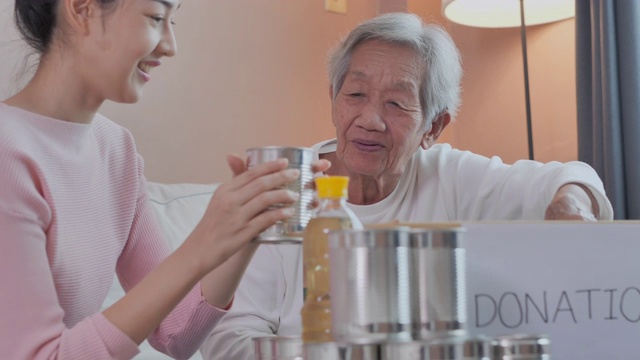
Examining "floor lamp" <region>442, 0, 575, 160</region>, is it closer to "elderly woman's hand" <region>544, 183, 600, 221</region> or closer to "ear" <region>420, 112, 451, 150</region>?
"ear" <region>420, 112, 451, 150</region>

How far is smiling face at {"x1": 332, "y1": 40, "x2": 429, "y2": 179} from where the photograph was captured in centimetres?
178

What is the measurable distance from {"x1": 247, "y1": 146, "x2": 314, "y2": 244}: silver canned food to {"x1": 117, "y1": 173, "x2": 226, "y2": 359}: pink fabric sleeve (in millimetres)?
350

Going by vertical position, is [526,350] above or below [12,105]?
below

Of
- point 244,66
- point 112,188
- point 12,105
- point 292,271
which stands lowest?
point 292,271

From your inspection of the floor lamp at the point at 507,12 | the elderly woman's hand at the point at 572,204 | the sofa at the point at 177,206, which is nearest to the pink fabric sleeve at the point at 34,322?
the elderly woman's hand at the point at 572,204

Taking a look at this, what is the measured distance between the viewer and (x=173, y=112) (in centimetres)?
286

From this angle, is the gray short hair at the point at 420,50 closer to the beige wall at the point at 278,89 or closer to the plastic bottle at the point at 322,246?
the plastic bottle at the point at 322,246

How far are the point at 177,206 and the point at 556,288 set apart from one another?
5.55 ft

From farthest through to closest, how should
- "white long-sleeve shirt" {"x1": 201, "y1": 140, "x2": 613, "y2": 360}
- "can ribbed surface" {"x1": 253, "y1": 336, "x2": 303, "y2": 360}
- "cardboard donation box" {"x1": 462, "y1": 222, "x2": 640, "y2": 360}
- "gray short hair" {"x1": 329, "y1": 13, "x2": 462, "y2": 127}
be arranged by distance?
"gray short hair" {"x1": 329, "y1": 13, "x2": 462, "y2": 127} → "white long-sleeve shirt" {"x1": 201, "y1": 140, "x2": 613, "y2": 360} → "cardboard donation box" {"x1": 462, "y1": 222, "x2": 640, "y2": 360} → "can ribbed surface" {"x1": 253, "y1": 336, "x2": 303, "y2": 360}

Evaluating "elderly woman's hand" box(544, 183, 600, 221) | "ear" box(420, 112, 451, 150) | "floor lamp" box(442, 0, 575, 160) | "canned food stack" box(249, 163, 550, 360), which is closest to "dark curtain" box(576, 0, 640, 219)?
"floor lamp" box(442, 0, 575, 160)

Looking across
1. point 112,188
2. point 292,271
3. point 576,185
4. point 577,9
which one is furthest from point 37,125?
point 577,9

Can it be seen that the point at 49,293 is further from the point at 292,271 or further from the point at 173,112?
the point at 173,112

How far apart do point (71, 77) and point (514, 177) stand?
907mm

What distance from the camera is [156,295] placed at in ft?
3.35
